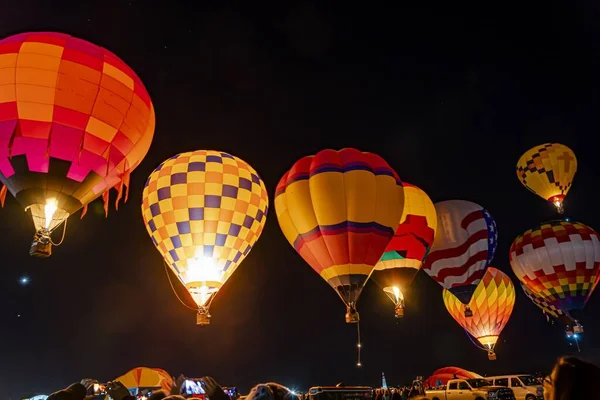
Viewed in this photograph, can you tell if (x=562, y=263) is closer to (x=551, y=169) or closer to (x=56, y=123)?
(x=551, y=169)

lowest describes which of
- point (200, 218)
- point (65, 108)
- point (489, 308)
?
point (489, 308)

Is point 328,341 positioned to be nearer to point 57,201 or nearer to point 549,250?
point 549,250

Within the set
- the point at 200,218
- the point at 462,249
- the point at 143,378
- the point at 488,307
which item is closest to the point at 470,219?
the point at 462,249

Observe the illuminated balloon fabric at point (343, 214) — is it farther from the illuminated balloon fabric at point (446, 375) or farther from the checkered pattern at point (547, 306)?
the illuminated balloon fabric at point (446, 375)

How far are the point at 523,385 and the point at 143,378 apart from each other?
17.4 meters

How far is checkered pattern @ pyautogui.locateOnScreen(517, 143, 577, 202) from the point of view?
19391 mm

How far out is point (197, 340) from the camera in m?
25.0

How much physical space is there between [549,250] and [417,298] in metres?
11.4

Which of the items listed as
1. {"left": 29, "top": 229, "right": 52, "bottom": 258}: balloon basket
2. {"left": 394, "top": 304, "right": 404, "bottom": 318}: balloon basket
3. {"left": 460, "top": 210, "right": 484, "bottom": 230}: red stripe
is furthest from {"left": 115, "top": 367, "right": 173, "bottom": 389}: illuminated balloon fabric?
{"left": 29, "top": 229, "right": 52, "bottom": 258}: balloon basket

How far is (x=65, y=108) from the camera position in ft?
26.7

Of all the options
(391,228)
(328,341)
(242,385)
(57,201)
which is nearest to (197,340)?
(242,385)

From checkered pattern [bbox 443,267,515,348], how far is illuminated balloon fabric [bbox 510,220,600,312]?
3.86 feet

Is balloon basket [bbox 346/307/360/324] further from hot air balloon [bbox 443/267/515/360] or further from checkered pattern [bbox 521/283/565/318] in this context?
checkered pattern [bbox 521/283/565/318]

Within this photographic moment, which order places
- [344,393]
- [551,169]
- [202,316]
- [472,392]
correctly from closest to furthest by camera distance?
[344,393] → [202,316] → [472,392] → [551,169]
